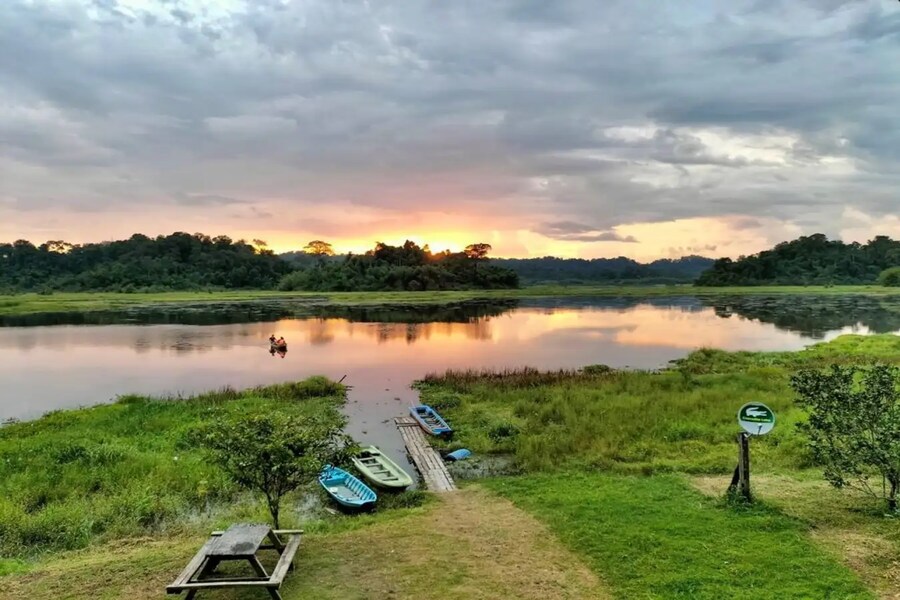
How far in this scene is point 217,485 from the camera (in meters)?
14.0

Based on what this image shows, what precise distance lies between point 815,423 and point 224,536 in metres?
10.1

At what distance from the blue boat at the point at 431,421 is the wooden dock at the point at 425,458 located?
23 cm

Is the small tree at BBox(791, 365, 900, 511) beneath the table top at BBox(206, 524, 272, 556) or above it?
above

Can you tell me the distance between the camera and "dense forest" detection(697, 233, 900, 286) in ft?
497

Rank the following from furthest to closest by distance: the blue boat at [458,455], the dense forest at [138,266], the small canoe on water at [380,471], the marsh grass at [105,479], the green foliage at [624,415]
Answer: the dense forest at [138,266] → the blue boat at [458,455] → the green foliage at [624,415] → the small canoe on water at [380,471] → the marsh grass at [105,479]

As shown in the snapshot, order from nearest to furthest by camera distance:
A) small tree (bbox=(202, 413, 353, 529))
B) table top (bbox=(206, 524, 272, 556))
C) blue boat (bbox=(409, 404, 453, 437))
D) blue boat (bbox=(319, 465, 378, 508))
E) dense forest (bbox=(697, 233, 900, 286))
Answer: table top (bbox=(206, 524, 272, 556)), small tree (bbox=(202, 413, 353, 529)), blue boat (bbox=(319, 465, 378, 508)), blue boat (bbox=(409, 404, 453, 437)), dense forest (bbox=(697, 233, 900, 286))

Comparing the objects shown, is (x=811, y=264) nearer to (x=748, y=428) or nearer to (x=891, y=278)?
(x=891, y=278)

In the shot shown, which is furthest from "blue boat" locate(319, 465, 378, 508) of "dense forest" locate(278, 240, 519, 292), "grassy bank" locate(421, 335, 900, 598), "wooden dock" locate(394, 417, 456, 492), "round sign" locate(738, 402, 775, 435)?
"dense forest" locate(278, 240, 519, 292)

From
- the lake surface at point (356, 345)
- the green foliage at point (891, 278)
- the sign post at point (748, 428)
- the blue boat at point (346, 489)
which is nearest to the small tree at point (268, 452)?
the blue boat at point (346, 489)

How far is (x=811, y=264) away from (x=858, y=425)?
6918 inches

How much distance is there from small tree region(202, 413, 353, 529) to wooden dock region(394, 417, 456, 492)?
4.57 metres

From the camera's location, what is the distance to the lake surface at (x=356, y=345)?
93.1ft

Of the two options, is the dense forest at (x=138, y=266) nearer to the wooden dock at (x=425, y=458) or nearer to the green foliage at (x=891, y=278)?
the wooden dock at (x=425, y=458)

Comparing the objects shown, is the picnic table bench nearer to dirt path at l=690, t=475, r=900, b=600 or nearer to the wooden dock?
the wooden dock
